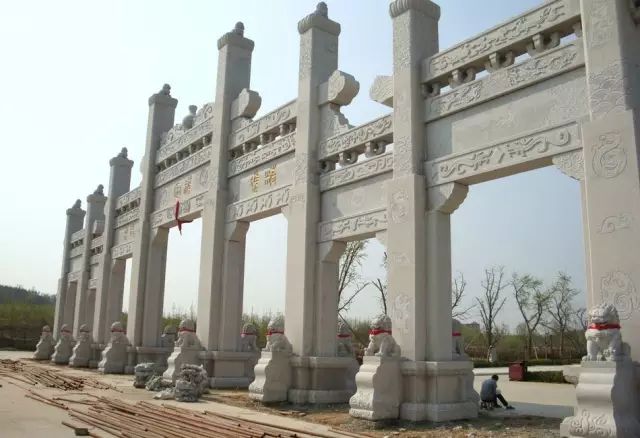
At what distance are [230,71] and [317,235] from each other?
5261 millimetres

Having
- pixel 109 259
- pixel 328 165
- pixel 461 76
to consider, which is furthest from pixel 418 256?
pixel 109 259

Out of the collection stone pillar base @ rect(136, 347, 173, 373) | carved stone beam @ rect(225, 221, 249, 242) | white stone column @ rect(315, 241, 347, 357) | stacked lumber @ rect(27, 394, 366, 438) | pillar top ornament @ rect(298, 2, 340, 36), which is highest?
pillar top ornament @ rect(298, 2, 340, 36)

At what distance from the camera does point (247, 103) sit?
1273 centimetres

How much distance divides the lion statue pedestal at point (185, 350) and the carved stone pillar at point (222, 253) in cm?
19

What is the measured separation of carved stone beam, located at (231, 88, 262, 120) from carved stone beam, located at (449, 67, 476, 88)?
548cm

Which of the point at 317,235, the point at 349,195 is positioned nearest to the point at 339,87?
the point at 349,195

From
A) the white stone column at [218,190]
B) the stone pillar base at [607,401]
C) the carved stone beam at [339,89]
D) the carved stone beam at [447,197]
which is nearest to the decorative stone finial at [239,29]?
the white stone column at [218,190]

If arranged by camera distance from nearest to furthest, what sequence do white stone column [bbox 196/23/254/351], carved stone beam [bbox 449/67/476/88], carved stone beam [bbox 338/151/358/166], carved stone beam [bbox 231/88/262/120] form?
carved stone beam [bbox 449/67/476/88]
carved stone beam [bbox 338/151/358/166]
white stone column [bbox 196/23/254/351]
carved stone beam [bbox 231/88/262/120]

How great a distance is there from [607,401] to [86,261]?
18905mm

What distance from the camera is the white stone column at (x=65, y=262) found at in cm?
2261

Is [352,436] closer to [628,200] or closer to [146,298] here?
[628,200]

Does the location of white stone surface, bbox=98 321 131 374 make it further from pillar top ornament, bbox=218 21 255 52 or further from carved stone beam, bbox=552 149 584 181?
carved stone beam, bbox=552 149 584 181

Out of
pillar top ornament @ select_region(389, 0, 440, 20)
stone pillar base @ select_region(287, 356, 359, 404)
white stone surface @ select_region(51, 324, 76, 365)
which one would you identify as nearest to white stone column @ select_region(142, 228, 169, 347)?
white stone surface @ select_region(51, 324, 76, 365)

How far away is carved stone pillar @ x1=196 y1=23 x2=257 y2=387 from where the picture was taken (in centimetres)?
1225
